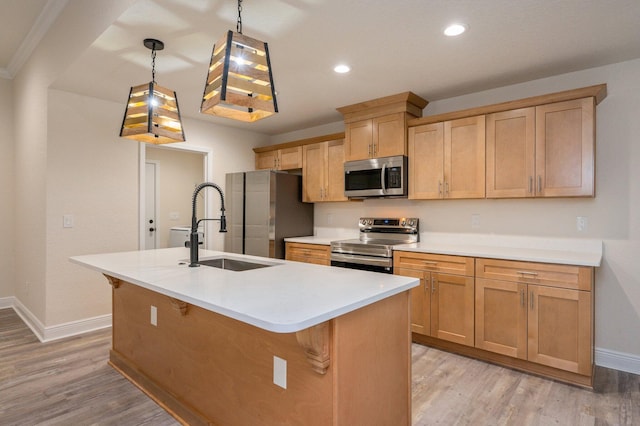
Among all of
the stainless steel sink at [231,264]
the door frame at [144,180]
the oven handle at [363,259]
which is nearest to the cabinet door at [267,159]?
the door frame at [144,180]

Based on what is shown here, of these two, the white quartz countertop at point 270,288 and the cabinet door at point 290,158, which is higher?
the cabinet door at point 290,158

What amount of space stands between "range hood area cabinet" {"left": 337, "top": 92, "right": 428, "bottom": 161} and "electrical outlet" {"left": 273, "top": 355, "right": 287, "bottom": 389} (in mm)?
2546

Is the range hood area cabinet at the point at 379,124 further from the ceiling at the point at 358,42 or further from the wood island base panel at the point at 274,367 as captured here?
the wood island base panel at the point at 274,367

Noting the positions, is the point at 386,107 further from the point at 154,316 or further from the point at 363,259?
the point at 154,316

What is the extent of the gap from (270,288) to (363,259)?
2063mm

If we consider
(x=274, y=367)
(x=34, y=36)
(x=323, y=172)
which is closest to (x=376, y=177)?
(x=323, y=172)

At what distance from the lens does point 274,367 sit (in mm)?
1541

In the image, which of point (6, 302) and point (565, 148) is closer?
point (565, 148)

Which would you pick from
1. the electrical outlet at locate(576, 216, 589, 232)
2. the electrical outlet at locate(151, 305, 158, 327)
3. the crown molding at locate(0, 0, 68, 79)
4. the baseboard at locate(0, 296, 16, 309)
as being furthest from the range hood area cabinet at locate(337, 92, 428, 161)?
the baseboard at locate(0, 296, 16, 309)

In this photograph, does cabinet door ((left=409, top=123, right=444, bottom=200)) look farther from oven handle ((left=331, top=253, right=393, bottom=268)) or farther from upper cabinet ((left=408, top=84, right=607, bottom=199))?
oven handle ((left=331, top=253, right=393, bottom=268))

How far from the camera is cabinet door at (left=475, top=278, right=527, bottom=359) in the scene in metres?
2.63

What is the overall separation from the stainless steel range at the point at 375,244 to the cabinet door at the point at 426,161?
0.43 metres

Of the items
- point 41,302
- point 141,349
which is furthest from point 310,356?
point 41,302

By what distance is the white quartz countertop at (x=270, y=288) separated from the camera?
1164 mm
